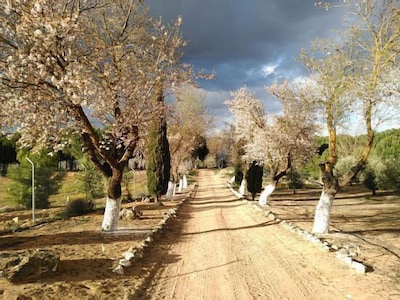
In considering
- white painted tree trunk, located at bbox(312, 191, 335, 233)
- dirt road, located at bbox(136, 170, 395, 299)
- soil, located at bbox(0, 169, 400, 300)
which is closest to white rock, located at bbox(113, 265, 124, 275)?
soil, located at bbox(0, 169, 400, 300)

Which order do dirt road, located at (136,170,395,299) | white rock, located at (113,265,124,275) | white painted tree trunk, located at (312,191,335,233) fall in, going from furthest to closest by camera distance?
white painted tree trunk, located at (312,191,335,233) < white rock, located at (113,265,124,275) < dirt road, located at (136,170,395,299)

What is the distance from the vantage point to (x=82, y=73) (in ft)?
31.8

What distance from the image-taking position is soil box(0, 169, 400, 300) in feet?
22.0

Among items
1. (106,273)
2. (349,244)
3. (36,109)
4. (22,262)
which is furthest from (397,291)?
(36,109)

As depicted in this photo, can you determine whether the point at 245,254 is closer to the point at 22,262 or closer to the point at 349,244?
the point at 349,244

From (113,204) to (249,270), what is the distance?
6.08 m

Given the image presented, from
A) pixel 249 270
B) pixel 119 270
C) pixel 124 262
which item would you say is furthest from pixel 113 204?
pixel 249 270

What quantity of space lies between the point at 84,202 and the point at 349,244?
49.3ft

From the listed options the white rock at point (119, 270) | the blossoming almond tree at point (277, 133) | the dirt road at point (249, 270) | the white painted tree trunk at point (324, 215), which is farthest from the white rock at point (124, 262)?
the blossoming almond tree at point (277, 133)

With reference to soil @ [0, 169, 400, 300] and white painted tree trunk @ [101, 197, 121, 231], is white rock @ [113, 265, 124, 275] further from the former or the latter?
white painted tree trunk @ [101, 197, 121, 231]

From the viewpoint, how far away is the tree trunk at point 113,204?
12398 millimetres

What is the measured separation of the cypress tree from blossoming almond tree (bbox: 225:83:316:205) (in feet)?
21.7

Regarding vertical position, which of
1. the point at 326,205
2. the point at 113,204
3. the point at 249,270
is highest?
the point at 113,204

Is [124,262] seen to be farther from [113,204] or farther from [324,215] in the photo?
[324,215]
